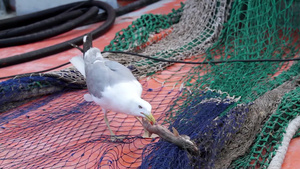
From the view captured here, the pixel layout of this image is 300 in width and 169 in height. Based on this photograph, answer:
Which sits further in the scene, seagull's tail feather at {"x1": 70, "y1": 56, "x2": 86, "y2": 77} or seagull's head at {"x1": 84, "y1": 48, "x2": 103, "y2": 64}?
seagull's tail feather at {"x1": 70, "y1": 56, "x2": 86, "y2": 77}

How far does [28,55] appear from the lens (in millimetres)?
3436

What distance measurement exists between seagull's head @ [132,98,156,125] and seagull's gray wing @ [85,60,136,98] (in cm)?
16

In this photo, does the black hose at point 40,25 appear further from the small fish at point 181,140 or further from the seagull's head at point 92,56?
the small fish at point 181,140

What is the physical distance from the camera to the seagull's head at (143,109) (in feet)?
5.82

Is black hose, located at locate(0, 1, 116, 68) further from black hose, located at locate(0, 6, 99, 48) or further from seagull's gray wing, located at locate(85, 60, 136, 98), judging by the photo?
seagull's gray wing, located at locate(85, 60, 136, 98)

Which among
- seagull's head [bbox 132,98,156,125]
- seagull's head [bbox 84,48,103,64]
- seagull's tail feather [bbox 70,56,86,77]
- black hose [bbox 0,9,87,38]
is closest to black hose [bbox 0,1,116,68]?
black hose [bbox 0,9,87,38]

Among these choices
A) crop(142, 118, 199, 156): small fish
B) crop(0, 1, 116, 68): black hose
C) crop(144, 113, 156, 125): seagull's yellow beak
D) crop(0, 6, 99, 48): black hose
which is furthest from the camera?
crop(0, 6, 99, 48): black hose

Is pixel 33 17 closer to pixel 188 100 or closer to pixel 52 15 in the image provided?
pixel 52 15

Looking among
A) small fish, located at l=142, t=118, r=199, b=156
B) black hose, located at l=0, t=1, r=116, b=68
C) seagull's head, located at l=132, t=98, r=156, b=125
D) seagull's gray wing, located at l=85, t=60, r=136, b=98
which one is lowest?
black hose, located at l=0, t=1, r=116, b=68

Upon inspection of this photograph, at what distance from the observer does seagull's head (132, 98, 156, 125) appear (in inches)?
69.8

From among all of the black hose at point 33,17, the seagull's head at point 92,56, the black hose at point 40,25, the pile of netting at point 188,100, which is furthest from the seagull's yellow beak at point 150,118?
the black hose at point 33,17

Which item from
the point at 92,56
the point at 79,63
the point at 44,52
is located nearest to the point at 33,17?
the point at 44,52

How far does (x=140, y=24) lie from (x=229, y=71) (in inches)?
46.9

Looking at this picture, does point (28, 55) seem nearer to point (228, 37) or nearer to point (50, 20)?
point (50, 20)
